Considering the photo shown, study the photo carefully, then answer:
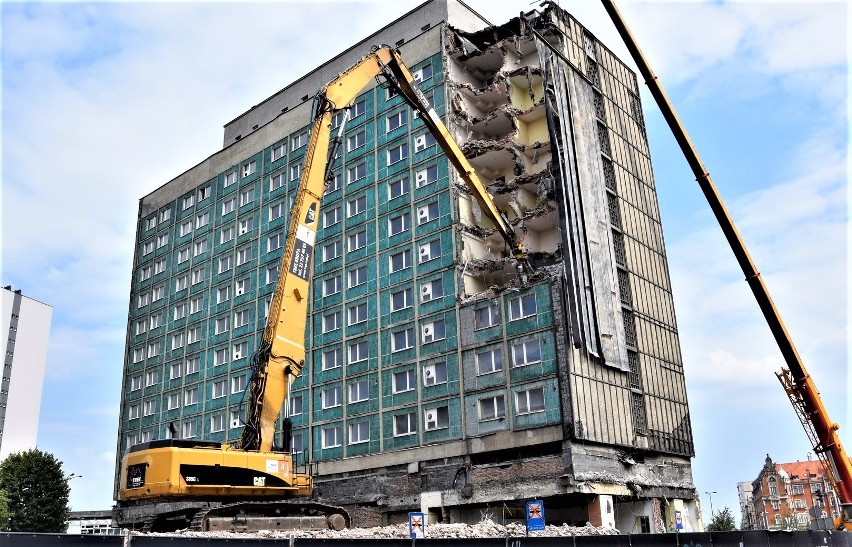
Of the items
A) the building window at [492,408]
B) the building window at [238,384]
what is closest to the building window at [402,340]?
the building window at [492,408]

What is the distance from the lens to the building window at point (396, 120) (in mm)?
52969

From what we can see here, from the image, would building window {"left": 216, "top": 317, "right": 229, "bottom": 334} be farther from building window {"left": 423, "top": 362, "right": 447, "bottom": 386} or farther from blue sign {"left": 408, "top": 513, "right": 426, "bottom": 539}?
blue sign {"left": 408, "top": 513, "right": 426, "bottom": 539}

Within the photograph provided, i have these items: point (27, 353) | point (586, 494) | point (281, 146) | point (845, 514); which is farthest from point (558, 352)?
point (27, 353)

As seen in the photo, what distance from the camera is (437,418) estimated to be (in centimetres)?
4434

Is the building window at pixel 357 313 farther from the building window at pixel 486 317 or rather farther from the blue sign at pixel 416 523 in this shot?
the blue sign at pixel 416 523

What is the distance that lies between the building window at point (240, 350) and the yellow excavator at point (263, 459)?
28.7 metres

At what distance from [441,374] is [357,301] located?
9362 mm

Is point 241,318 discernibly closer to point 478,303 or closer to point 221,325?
point 221,325

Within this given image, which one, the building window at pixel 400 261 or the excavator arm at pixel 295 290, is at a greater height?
the building window at pixel 400 261

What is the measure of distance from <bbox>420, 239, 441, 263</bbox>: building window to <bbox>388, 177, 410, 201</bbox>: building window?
15.1 ft

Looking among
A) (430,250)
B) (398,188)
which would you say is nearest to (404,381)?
(430,250)

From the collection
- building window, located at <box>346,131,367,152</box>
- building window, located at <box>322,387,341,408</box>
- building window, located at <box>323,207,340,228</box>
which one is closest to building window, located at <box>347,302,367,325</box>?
building window, located at <box>322,387,341,408</box>

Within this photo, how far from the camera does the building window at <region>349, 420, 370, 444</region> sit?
157ft

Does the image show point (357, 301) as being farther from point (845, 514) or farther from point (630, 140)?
point (845, 514)
